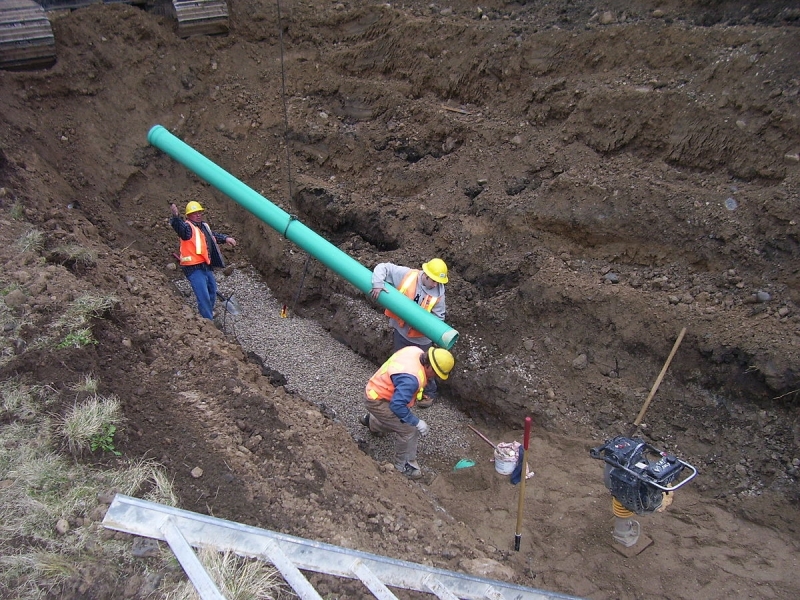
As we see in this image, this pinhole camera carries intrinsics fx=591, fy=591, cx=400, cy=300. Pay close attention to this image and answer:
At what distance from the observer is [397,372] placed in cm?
482

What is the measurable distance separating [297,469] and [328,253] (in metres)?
2.48

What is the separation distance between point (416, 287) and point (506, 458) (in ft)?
5.90

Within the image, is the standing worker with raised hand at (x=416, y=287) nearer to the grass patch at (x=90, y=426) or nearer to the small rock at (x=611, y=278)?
the small rock at (x=611, y=278)

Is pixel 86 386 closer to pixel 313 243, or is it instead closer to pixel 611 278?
pixel 313 243

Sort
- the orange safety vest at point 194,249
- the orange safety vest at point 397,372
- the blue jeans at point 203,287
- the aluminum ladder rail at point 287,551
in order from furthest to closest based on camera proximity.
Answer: the blue jeans at point 203,287 < the orange safety vest at point 194,249 < the orange safety vest at point 397,372 < the aluminum ladder rail at point 287,551

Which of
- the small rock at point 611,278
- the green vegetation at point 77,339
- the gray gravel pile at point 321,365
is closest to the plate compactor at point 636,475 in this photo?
the gray gravel pile at point 321,365

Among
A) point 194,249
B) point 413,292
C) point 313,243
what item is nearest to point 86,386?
point 194,249

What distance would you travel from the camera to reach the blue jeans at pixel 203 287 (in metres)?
6.62

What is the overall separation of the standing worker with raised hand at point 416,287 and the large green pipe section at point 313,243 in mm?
129

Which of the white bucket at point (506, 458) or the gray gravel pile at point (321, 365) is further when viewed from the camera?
the gray gravel pile at point (321, 365)

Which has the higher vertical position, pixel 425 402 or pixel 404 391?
pixel 404 391

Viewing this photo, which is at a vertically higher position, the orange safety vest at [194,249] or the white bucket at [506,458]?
the orange safety vest at [194,249]

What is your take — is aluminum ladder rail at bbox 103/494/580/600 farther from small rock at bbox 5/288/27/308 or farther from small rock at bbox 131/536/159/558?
small rock at bbox 5/288/27/308

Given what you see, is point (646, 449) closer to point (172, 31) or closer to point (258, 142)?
point (258, 142)
